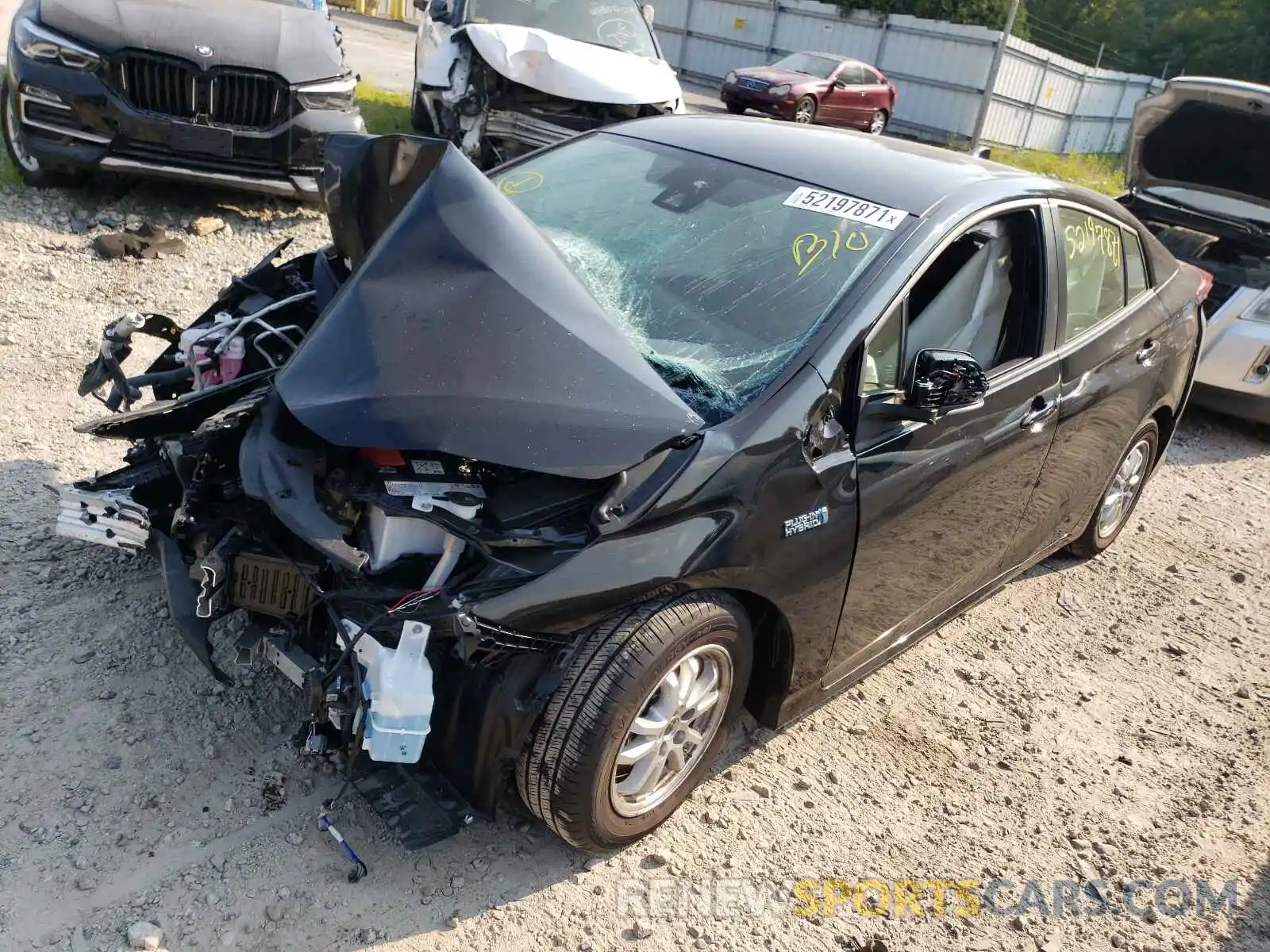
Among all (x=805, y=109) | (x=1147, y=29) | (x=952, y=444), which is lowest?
(x=805, y=109)

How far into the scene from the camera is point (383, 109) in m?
10.8

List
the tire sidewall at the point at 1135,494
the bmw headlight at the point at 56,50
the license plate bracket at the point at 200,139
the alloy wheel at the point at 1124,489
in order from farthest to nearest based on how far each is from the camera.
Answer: the license plate bracket at the point at 200,139 → the bmw headlight at the point at 56,50 → the alloy wheel at the point at 1124,489 → the tire sidewall at the point at 1135,494

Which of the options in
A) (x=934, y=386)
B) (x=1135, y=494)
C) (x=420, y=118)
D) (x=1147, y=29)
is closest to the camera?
(x=934, y=386)

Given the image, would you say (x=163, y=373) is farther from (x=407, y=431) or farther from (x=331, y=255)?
(x=407, y=431)

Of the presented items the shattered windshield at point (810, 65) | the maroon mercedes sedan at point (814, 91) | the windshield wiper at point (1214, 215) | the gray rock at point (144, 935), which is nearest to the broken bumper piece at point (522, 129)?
the windshield wiper at point (1214, 215)

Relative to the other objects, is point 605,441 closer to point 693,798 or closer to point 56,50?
point 693,798

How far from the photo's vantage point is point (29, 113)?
19.9ft

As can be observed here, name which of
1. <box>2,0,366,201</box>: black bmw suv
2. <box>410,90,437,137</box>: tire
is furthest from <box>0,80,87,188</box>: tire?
<box>410,90,437,137</box>: tire

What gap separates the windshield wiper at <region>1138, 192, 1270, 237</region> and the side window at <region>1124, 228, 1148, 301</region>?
11.7 ft

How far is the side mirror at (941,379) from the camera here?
289cm

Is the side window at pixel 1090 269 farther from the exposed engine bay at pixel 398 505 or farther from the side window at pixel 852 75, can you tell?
the side window at pixel 852 75

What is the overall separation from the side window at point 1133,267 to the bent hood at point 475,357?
101 inches

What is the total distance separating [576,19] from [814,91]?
11.9 m

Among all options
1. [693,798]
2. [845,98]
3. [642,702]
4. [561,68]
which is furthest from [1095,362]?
[845,98]
